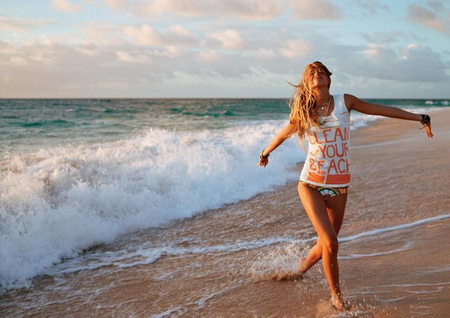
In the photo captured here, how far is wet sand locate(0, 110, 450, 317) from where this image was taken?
11.9ft

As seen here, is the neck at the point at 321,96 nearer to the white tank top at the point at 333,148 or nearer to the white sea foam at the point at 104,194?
the white tank top at the point at 333,148

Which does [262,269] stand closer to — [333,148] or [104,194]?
[333,148]

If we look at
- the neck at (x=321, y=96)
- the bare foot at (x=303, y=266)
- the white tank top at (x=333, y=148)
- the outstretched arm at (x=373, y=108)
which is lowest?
the bare foot at (x=303, y=266)

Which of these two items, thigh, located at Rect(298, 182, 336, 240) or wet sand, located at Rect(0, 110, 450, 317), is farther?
wet sand, located at Rect(0, 110, 450, 317)

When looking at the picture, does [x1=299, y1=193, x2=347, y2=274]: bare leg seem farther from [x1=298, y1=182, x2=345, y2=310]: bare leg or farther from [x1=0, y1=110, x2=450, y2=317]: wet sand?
[x1=0, y1=110, x2=450, y2=317]: wet sand

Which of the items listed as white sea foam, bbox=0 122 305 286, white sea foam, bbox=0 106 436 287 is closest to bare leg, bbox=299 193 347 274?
white sea foam, bbox=0 106 436 287

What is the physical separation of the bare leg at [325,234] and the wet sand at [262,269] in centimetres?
22

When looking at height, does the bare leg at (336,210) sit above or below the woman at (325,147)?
below

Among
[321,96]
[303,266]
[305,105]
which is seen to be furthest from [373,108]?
[303,266]

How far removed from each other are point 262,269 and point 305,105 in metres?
1.91

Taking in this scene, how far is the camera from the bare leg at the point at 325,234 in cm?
330

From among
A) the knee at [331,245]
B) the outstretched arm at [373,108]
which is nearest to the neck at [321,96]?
the outstretched arm at [373,108]

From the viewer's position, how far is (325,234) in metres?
3.31

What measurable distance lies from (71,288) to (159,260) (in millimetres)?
1044
